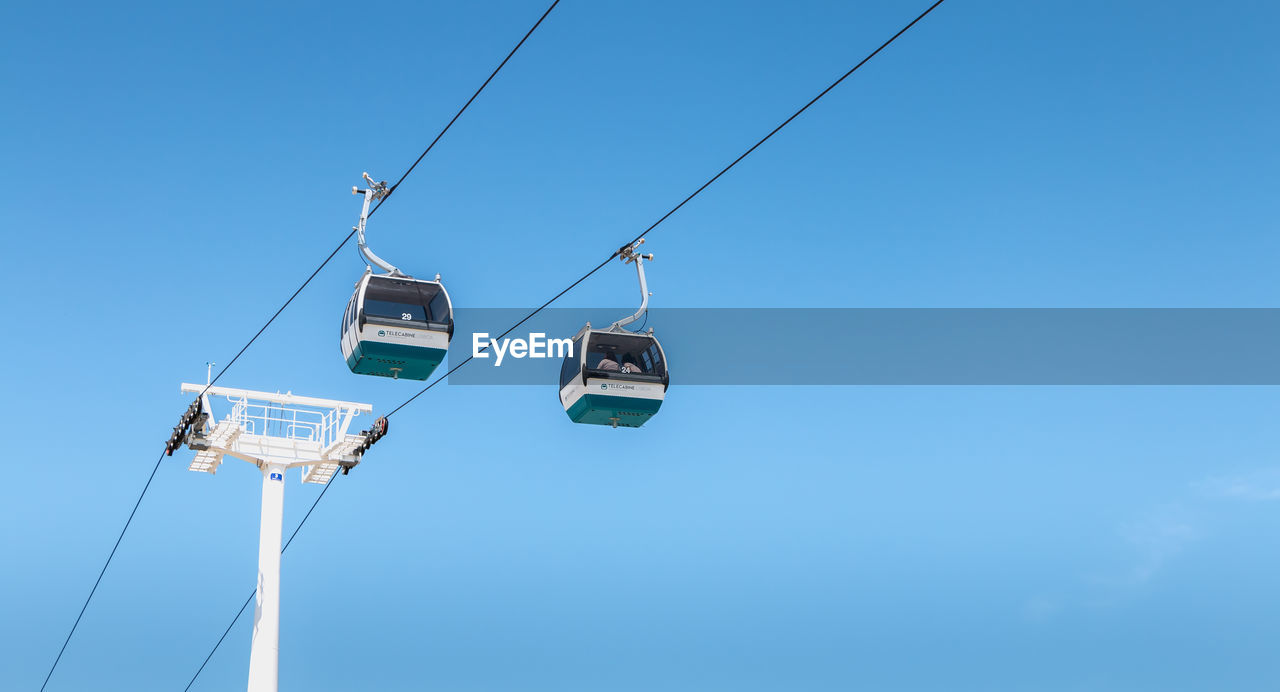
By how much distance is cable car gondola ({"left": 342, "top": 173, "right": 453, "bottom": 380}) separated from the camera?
19766 millimetres

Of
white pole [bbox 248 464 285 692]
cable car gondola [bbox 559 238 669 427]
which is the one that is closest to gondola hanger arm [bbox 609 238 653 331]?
cable car gondola [bbox 559 238 669 427]

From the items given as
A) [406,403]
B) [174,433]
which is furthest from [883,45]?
[174,433]

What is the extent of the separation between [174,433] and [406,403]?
13.4 feet

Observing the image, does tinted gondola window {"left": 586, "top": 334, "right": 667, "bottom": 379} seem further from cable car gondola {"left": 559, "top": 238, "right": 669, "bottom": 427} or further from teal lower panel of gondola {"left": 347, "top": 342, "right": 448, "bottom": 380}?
teal lower panel of gondola {"left": 347, "top": 342, "right": 448, "bottom": 380}

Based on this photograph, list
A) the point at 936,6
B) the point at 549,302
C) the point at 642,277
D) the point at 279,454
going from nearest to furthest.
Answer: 1. the point at 936,6
2. the point at 549,302
3. the point at 642,277
4. the point at 279,454

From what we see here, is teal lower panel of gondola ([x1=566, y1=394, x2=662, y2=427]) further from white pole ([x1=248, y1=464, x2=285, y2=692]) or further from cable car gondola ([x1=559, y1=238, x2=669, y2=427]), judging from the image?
white pole ([x1=248, y1=464, x2=285, y2=692])

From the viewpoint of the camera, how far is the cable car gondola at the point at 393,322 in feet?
64.8

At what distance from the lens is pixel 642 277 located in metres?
19.8

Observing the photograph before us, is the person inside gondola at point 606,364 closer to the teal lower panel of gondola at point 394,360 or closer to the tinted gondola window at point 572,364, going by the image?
the tinted gondola window at point 572,364

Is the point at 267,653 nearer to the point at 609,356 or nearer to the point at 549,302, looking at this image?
the point at 609,356

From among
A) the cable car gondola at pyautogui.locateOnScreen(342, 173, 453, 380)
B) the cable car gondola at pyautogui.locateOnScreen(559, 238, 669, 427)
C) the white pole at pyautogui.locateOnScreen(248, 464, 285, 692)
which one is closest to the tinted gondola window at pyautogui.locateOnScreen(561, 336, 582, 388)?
the cable car gondola at pyautogui.locateOnScreen(559, 238, 669, 427)

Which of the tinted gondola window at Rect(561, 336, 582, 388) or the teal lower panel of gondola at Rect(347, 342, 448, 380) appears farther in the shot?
the tinted gondola window at Rect(561, 336, 582, 388)

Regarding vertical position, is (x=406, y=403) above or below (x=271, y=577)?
above

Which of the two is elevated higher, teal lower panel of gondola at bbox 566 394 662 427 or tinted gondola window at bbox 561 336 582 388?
tinted gondola window at bbox 561 336 582 388
